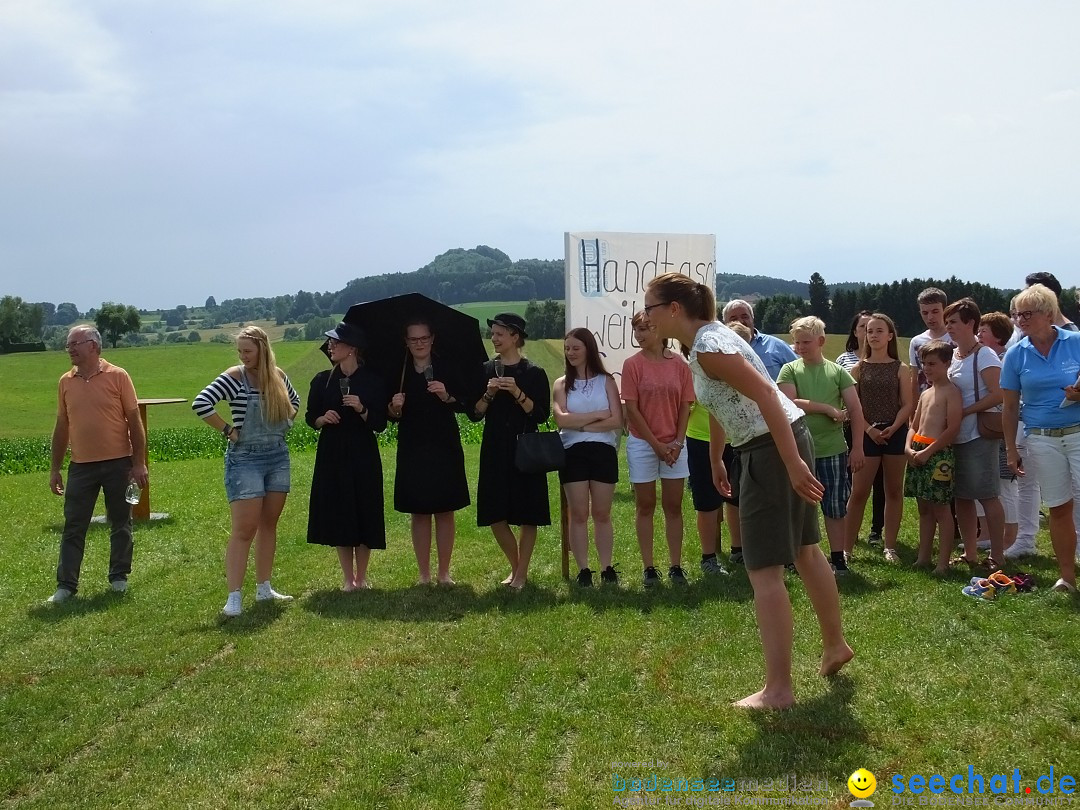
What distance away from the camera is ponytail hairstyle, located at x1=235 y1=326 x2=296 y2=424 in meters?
6.93

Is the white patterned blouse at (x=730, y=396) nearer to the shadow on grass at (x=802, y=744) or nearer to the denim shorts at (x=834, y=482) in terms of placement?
the shadow on grass at (x=802, y=744)

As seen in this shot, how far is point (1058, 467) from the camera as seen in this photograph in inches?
245

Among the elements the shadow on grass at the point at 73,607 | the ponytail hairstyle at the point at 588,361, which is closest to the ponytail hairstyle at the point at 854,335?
the ponytail hairstyle at the point at 588,361

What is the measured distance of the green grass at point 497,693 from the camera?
3951 millimetres

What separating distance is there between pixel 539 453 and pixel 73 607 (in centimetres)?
379

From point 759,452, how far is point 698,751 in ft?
4.51

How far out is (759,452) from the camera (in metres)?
4.49

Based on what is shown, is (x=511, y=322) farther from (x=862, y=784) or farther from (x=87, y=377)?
(x=862, y=784)

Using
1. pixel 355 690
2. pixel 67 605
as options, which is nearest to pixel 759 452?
pixel 355 690

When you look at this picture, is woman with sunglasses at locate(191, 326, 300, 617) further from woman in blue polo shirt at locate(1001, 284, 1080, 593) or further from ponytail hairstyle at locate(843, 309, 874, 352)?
woman in blue polo shirt at locate(1001, 284, 1080, 593)

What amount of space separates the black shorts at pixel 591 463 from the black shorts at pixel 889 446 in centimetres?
219

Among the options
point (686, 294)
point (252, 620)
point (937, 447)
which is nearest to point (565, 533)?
point (252, 620)

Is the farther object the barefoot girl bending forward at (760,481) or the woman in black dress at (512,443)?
the woman in black dress at (512,443)

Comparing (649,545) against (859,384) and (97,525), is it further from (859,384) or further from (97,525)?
(97,525)
